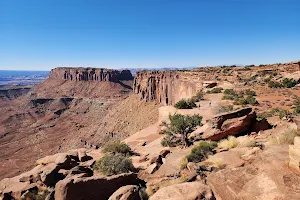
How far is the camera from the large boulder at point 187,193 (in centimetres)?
647

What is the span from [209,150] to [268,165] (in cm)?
496

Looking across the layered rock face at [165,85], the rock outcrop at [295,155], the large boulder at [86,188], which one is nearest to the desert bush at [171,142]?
the large boulder at [86,188]

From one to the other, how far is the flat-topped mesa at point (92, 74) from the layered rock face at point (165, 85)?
62917 mm

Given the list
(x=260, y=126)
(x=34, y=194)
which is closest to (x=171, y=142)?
(x=260, y=126)

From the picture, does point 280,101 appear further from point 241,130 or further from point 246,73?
point 246,73

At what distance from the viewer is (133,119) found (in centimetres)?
6975

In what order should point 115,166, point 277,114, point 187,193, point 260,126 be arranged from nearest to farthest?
1. point 187,193
2. point 115,166
3. point 260,126
4. point 277,114

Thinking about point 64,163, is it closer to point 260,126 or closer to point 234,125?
point 234,125

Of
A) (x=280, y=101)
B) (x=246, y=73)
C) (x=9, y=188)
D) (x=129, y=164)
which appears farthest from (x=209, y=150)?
(x=246, y=73)

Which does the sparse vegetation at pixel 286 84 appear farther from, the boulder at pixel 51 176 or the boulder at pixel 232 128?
the boulder at pixel 51 176

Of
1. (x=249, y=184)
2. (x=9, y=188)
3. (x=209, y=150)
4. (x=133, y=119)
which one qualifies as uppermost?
(x=249, y=184)

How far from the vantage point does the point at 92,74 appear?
5969 inches

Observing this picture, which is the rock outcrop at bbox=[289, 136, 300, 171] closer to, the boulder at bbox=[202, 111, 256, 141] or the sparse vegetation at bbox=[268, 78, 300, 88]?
→ the boulder at bbox=[202, 111, 256, 141]

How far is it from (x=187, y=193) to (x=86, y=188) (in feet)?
13.8
